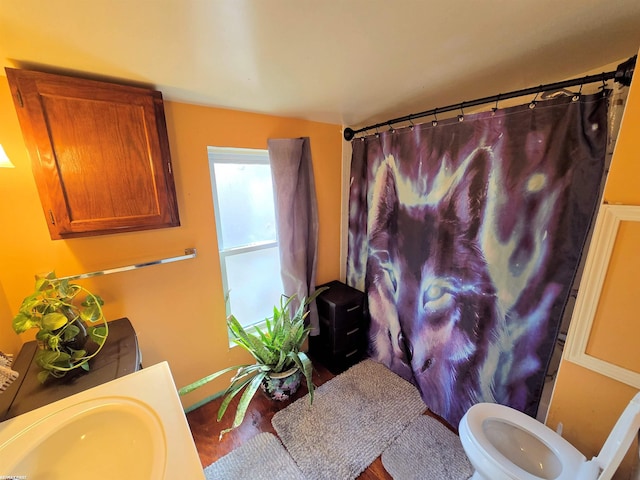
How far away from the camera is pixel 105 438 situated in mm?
767

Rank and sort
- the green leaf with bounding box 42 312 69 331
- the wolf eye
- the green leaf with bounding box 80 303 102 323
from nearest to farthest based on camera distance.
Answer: the green leaf with bounding box 42 312 69 331, the green leaf with bounding box 80 303 102 323, the wolf eye

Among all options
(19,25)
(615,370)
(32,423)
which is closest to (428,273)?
(615,370)

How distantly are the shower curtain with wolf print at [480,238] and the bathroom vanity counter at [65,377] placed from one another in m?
1.60

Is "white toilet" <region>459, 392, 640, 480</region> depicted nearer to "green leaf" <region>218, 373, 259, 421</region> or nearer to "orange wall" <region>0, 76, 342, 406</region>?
"green leaf" <region>218, 373, 259, 421</region>

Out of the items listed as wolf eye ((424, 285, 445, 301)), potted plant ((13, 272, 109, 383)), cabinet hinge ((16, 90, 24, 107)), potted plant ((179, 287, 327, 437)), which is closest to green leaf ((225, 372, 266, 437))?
potted plant ((179, 287, 327, 437))

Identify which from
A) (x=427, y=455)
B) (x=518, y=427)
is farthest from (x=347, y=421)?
(x=518, y=427)

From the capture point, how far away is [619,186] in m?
0.80

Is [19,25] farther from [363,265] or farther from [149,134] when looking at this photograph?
[363,265]

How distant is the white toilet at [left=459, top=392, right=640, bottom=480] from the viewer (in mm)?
754

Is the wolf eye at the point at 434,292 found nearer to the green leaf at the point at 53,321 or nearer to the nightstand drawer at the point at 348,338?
the nightstand drawer at the point at 348,338

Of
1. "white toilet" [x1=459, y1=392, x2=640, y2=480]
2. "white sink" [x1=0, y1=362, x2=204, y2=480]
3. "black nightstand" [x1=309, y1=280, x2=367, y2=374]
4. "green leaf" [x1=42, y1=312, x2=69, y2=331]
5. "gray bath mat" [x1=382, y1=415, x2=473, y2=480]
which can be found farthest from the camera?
Answer: "black nightstand" [x1=309, y1=280, x2=367, y2=374]

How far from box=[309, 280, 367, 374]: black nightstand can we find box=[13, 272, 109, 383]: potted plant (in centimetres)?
137

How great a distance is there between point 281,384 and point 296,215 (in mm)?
1196

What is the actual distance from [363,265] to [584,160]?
4.63 feet
